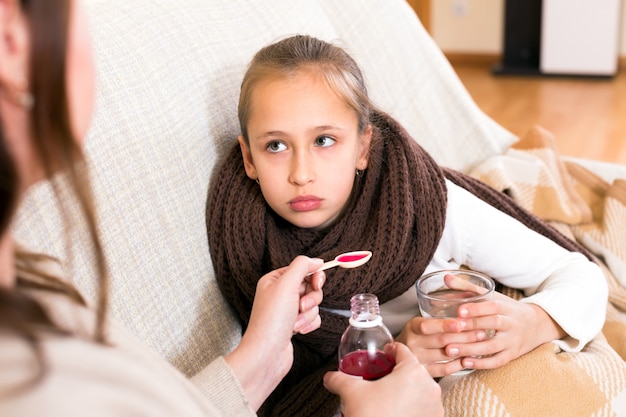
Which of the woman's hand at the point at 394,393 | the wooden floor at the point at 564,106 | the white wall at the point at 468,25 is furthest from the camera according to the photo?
the white wall at the point at 468,25

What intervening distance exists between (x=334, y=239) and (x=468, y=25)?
14.5ft

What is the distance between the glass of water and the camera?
1.17 m

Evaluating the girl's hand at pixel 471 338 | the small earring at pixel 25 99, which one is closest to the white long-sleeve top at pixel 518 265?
the girl's hand at pixel 471 338

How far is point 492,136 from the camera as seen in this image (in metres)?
1.93

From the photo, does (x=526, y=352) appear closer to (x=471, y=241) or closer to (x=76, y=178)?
(x=471, y=241)

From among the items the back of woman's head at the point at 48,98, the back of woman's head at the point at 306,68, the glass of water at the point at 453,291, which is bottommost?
the glass of water at the point at 453,291

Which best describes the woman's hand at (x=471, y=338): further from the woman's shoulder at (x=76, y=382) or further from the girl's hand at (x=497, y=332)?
the woman's shoulder at (x=76, y=382)

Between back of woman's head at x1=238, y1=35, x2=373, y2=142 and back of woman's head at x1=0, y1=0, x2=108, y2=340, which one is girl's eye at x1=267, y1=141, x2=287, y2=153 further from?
back of woman's head at x1=0, y1=0, x2=108, y2=340

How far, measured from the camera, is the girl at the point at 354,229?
1197mm

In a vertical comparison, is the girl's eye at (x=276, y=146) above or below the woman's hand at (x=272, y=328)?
above

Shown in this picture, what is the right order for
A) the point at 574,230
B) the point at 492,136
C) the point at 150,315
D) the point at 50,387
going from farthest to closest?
the point at 492,136 → the point at 574,230 → the point at 150,315 → the point at 50,387

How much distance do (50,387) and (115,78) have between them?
649 millimetres

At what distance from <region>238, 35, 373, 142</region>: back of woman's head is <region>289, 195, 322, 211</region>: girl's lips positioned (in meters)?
0.14

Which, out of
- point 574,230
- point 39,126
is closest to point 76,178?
point 39,126
